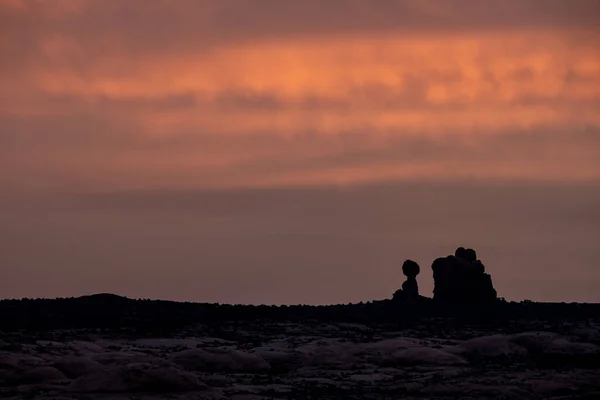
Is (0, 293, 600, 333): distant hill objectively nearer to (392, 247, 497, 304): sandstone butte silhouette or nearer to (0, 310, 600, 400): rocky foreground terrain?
(392, 247, 497, 304): sandstone butte silhouette

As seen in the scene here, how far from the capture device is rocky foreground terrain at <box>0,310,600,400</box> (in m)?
55.1

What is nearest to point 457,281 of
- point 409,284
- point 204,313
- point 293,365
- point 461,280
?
point 461,280

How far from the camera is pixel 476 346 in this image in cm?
8206

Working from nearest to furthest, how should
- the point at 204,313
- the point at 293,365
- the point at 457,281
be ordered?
1. the point at 293,365
2. the point at 457,281
3. the point at 204,313

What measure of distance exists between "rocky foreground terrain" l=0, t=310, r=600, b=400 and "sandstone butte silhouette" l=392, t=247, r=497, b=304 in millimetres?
11863

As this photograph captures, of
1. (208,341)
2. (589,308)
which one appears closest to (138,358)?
(208,341)

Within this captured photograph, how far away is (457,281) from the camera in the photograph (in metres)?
116

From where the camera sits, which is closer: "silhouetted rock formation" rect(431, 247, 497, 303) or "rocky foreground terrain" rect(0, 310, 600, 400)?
"rocky foreground terrain" rect(0, 310, 600, 400)

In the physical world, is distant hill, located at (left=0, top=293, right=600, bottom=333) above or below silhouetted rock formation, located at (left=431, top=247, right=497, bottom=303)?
below

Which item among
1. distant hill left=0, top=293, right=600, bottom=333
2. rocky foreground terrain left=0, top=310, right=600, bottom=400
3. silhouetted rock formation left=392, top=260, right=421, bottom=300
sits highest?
silhouetted rock formation left=392, top=260, right=421, bottom=300

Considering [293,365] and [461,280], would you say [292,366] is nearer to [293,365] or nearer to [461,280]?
[293,365]

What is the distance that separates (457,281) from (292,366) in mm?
43785

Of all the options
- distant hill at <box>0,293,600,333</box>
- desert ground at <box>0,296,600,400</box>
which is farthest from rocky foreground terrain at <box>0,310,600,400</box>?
distant hill at <box>0,293,600,333</box>

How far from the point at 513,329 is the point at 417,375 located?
43.3 metres
